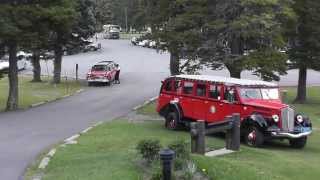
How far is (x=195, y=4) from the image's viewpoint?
32.5m

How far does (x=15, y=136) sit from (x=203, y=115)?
656cm

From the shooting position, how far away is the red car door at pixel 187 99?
23.7 m

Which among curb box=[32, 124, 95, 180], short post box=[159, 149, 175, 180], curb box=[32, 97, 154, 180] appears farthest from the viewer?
curb box=[32, 97, 154, 180]

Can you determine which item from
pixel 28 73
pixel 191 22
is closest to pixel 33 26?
pixel 191 22

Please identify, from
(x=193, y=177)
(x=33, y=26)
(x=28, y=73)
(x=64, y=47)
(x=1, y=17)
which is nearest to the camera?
(x=193, y=177)

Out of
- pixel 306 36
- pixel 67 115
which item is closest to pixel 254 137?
pixel 67 115

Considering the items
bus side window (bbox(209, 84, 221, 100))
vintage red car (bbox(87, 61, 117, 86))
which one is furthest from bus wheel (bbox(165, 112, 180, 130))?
vintage red car (bbox(87, 61, 117, 86))

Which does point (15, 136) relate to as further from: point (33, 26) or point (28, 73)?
point (28, 73)

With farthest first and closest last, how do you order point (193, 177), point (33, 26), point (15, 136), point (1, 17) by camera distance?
1. point (33, 26)
2. point (1, 17)
3. point (15, 136)
4. point (193, 177)

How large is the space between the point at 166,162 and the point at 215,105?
11925 mm

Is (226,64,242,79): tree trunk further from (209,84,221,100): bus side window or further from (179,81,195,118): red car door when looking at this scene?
(209,84,221,100): bus side window

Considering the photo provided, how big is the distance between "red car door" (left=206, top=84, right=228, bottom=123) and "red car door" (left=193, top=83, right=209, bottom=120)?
179 mm

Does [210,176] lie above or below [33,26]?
below

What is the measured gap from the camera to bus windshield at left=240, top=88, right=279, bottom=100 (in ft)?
71.9
